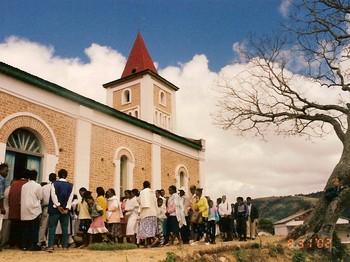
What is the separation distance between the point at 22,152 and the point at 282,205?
7511cm

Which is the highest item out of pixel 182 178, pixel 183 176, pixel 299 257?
pixel 183 176

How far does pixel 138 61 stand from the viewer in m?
30.3

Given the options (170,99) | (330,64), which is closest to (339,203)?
(330,64)

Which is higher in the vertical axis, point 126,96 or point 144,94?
point 126,96

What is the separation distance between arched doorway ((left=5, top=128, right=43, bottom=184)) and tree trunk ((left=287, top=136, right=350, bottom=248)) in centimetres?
820

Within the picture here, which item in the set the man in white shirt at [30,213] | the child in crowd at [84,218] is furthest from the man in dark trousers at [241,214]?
the man in white shirt at [30,213]

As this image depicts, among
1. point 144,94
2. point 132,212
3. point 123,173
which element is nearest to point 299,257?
point 132,212

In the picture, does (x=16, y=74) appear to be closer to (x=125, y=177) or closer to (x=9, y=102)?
(x=9, y=102)

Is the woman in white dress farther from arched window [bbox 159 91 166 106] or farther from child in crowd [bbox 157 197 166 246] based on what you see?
arched window [bbox 159 91 166 106]

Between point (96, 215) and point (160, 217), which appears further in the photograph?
point (160, 217)

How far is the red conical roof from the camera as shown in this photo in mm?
29756

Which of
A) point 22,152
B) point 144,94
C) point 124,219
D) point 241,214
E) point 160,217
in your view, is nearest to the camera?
point 160,217

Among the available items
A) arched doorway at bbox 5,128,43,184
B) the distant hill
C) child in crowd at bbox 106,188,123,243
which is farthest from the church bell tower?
the distant hill

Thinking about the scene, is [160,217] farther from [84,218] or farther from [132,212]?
[84,218]
